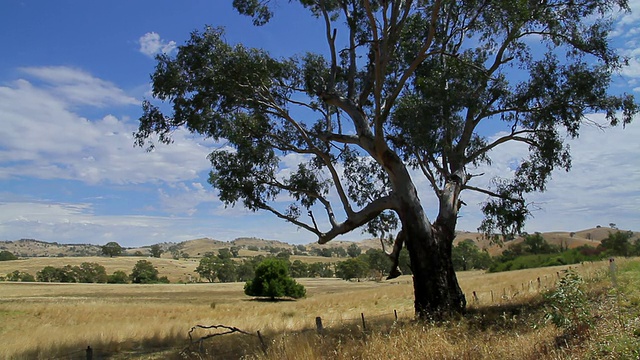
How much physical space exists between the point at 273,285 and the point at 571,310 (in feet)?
152

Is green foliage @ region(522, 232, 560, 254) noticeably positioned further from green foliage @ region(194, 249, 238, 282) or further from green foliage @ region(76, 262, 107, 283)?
green foliage @ region(76, 262, 107, 283)

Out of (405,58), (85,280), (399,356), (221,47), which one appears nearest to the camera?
(399,356)

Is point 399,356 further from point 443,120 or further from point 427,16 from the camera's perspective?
point 427,16

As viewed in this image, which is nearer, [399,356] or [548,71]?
[399,356]

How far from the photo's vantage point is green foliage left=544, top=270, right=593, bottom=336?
19.7 feet

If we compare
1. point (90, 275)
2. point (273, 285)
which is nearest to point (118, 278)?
point (90, 275)

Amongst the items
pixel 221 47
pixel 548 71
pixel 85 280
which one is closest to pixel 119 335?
pixel 221 47

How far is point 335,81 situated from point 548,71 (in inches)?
242

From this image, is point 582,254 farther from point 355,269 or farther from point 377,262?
point 355,269

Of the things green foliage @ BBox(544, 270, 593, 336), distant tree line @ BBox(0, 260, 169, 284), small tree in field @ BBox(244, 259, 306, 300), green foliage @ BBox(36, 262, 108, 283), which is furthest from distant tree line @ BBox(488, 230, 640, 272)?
green foliage @ BBox(36, 262, 108, 283)

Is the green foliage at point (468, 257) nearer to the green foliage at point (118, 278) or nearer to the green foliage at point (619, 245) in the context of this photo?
the green foliage at point (619, 245)

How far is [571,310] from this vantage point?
246 inches

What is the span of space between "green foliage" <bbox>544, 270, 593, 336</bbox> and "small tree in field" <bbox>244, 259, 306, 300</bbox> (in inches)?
1812

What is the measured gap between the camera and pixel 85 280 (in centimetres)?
9344
